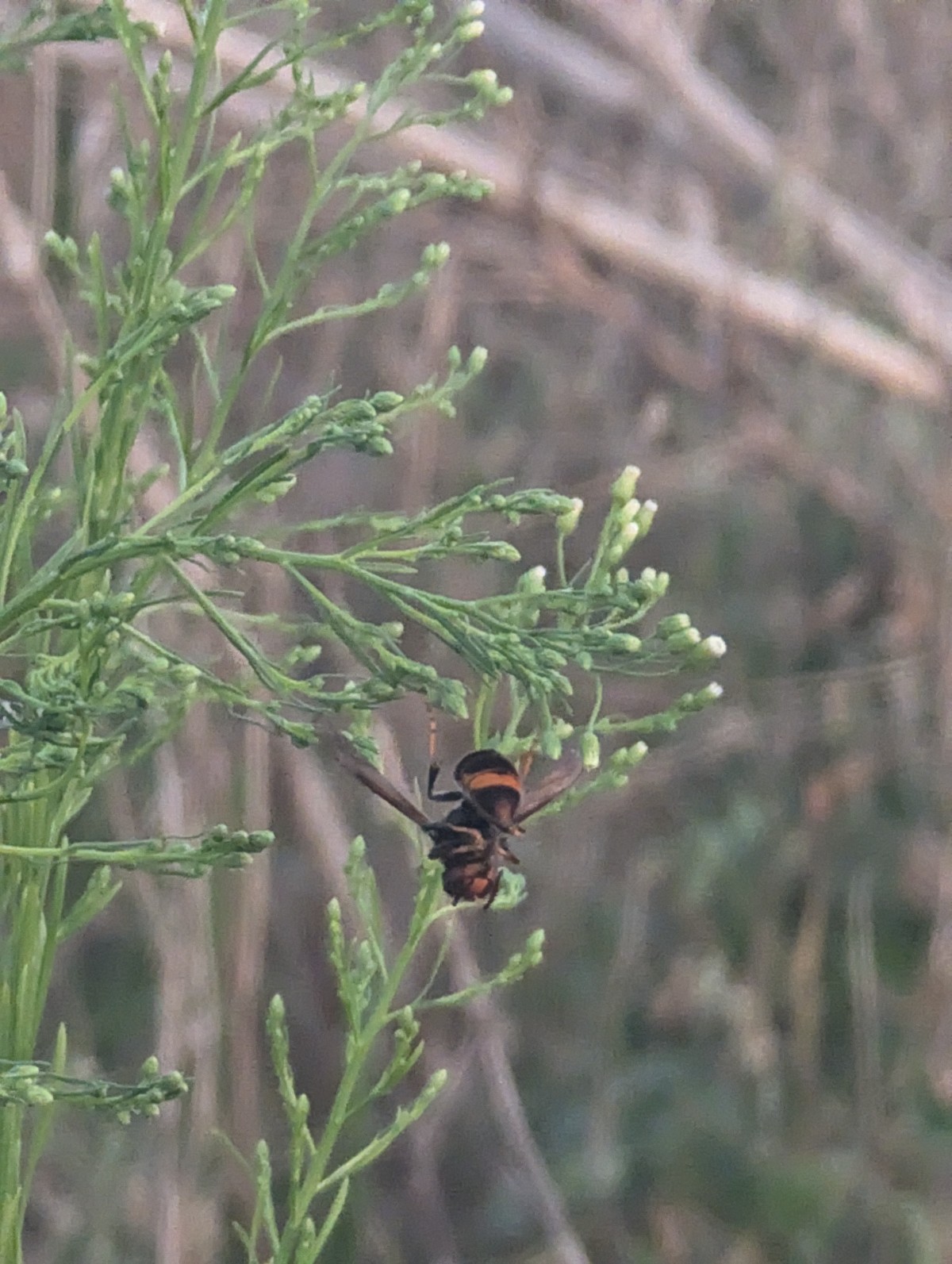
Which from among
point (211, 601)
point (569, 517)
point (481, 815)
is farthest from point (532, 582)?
point (481, 815)

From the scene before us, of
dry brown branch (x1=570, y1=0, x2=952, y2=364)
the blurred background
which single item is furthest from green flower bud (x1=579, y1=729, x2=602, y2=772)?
dry brown branch (x1=570, y1=0, x2=952, y2=364)

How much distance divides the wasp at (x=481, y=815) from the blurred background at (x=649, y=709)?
4.24 feet

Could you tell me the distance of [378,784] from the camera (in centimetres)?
87

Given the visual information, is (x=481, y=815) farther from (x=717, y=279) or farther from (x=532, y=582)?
(x=717, y=279)

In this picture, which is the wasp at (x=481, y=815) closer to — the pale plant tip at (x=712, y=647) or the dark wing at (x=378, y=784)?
the dark wing at (x=378, y=784)

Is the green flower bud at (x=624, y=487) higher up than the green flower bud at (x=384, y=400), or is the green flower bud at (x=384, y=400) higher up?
the green flower bud at (x=384, y=400)

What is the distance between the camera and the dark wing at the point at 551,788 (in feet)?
2.99

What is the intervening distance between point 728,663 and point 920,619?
0.45 m

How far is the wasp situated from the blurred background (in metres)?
1.29

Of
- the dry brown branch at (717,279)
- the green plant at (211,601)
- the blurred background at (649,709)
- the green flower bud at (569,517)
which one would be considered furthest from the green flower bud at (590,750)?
the dry brown branch at (717,279)

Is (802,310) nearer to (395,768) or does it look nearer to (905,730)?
(905,730)

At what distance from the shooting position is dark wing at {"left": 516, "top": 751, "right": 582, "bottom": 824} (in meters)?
0.91

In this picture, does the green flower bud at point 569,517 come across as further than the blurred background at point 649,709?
No

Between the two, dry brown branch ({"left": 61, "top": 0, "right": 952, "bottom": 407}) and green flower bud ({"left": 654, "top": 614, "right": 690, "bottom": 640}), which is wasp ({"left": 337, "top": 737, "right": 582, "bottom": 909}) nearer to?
green flower bud ({"left": 654, "top": 614, "right": 690, "bottom": 640})
